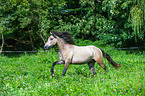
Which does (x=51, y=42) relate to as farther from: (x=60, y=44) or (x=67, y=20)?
(x=67, y=20)

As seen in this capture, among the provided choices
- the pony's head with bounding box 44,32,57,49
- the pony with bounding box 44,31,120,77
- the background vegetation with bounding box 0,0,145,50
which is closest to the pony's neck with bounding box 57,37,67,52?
the pony with bounding box 44,31,120,77

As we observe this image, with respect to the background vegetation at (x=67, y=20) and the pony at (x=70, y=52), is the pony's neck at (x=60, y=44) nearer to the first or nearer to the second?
the pony at (x=70, y=52)

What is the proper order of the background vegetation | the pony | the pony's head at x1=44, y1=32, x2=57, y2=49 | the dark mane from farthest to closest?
the background vegetation
the dark mane
the pony
the pony's head at x1=44, y1=32, x2=57, y2=49

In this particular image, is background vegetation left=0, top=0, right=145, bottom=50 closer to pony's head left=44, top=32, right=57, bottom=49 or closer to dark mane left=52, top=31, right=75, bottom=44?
dark mane left=52, top=31, right=75, bottom=44

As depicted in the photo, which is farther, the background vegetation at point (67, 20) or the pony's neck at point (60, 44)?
the background vegetation at point (67, 20)

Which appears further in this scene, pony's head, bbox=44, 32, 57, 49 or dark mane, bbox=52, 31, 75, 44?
dark mane, bbox=52, 31, 75, 44

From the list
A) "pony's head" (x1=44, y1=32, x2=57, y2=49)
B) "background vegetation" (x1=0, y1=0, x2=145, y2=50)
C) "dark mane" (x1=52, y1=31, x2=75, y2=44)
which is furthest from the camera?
"background vegetation" (x1=0, y1=0, x2=145, y2=50)

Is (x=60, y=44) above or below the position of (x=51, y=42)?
below

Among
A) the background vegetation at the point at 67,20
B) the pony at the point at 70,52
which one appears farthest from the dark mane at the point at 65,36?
the background vegetation at the point at 67,20

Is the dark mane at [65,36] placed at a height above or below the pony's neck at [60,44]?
above

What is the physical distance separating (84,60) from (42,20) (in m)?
9.39

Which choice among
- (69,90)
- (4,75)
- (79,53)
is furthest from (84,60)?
(4,75)

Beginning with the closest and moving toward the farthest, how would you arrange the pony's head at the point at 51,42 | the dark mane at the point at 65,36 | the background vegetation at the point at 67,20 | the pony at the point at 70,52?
1. the pony's head at the point at 51,42
2. the pony at the point at 70,52
3. the dark mane at the point at 65,36
4. the background vegetation at the point at 67,20

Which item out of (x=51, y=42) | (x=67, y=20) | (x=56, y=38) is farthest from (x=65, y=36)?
(x=67, y=20)
